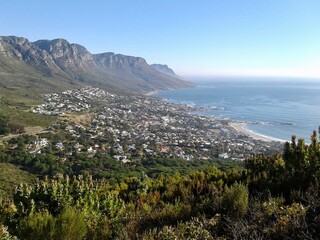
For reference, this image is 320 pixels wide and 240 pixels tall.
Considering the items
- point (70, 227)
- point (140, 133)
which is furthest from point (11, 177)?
point (140, 133)

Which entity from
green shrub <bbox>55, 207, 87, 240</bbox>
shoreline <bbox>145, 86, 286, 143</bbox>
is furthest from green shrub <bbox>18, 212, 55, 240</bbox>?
shoreline <bbox>145, 86, 286, 143</bbox>

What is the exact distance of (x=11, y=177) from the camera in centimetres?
3666

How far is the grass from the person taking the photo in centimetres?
3073

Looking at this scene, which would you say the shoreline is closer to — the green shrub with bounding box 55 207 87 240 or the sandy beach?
the sandy beach

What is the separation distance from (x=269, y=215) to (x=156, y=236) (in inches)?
94.2

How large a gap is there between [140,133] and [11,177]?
43748mm

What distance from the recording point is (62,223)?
6.11 metres

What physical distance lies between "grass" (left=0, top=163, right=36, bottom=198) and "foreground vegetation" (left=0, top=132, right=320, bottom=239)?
2069 cm

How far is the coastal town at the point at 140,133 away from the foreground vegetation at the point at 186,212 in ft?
140

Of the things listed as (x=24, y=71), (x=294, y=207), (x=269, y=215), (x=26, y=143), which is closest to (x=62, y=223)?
(x=269, y=215)

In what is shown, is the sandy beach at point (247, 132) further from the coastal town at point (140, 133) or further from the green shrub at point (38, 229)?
the green shrub at point (38, 229)

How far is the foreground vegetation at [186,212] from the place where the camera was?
596 centimetres

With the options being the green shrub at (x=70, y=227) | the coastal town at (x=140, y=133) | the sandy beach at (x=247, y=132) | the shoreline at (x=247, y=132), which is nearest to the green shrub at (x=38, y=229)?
the green shrub at (x=70, y=227)

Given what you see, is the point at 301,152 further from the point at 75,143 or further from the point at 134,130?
the point at 134,130
